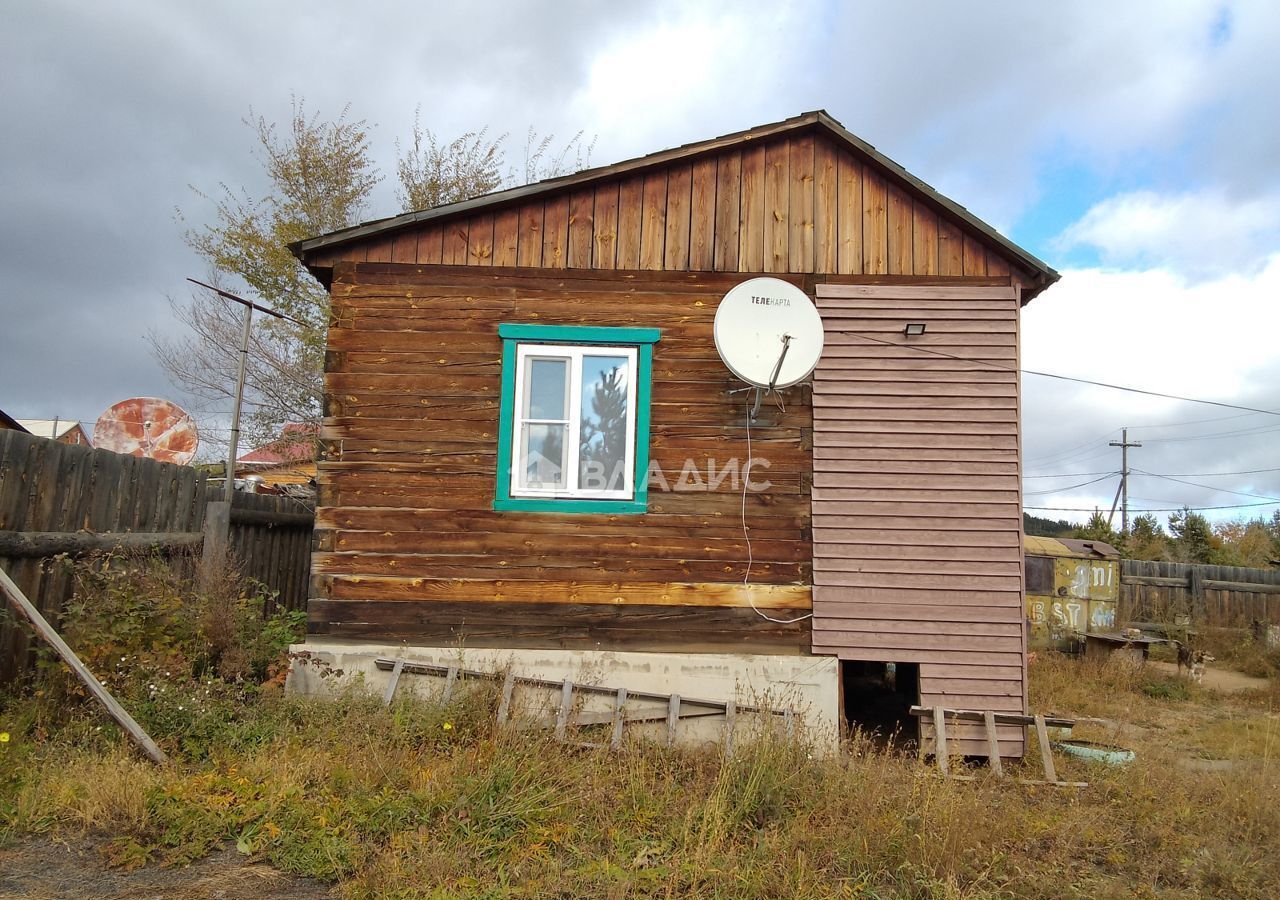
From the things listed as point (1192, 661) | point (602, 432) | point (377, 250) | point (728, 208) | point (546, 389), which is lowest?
point (1192, 661)

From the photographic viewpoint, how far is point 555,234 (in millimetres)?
7352

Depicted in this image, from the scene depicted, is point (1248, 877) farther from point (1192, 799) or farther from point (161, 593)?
point (161, 593)

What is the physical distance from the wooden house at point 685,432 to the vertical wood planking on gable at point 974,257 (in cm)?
2

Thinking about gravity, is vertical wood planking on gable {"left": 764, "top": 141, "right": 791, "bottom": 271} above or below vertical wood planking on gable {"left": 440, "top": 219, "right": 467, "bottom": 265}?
above

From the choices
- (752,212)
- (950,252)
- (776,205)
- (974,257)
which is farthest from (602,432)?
(974,257)

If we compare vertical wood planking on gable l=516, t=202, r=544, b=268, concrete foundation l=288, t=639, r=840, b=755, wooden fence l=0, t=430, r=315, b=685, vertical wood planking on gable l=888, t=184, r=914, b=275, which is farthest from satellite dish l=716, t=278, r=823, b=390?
wooden fence l=0, t=430, r=315, b=685

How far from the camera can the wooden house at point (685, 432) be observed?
695 cm

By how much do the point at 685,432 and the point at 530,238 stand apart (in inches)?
88.0

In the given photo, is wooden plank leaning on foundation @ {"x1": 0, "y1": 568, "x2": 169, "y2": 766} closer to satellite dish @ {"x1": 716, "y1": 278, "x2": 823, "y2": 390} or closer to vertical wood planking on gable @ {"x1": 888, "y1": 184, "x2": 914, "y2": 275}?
satellite dish @ {"x1": 716, "y1": 278, "x2": 823, "y2": 390}

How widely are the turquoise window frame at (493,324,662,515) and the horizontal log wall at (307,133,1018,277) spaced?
631 millimetres

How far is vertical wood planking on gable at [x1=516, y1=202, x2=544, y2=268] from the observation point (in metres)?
7.32

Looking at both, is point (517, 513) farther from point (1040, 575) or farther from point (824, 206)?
point (1040, 575)

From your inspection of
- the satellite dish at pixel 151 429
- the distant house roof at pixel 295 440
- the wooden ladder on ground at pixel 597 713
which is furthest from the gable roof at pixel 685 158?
the distant house roof at pixel 295 440

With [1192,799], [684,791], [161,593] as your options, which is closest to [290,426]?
[161,593]
